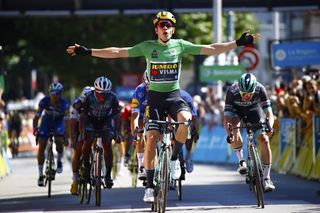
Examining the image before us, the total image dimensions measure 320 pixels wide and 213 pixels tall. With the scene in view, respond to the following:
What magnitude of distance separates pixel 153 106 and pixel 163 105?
120mm

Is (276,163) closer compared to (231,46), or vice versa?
(231,46)

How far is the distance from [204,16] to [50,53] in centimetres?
722

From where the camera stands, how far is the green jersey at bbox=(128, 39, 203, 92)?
47.9 ft

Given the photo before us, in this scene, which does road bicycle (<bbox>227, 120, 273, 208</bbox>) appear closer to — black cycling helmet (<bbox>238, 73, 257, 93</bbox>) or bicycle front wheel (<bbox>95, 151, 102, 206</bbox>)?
black cycling helmet (<bbox>238, 73, 257, 93</bbox>)

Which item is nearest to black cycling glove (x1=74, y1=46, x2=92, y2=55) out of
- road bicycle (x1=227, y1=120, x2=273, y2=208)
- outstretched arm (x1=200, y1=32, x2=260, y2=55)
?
outstretched arm (x1=200, y1=32, x2=260, y2=55)

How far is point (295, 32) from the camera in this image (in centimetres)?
6775

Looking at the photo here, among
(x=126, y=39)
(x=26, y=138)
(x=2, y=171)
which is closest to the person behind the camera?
(x=2, y=171)

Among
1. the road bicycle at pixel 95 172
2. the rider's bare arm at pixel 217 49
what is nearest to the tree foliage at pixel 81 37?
the road bicycle at pixel 95 172

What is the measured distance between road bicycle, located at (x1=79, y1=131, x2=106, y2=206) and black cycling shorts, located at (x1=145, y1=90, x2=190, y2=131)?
9.61ft

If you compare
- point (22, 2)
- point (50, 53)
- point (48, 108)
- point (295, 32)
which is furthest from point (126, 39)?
point (48, 108)

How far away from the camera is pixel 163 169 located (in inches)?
555

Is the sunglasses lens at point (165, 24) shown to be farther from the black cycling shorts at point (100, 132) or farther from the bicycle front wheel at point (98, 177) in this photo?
the black cycling shorts at point (100, 132)

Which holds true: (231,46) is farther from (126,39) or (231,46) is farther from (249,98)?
(126,39)

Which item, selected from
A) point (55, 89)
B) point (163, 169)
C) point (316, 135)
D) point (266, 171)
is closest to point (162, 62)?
point (163, 169)
